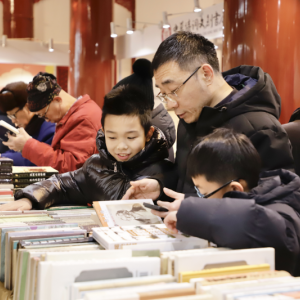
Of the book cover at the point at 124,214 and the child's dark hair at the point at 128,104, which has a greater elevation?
the child's dark hair at the point at 128,104

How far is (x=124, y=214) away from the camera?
142 centimetres

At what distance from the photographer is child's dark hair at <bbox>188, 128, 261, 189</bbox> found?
123cm

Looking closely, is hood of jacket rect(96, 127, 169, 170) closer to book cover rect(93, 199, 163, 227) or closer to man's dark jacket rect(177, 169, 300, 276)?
book cover rect(93, 199, 163, 227)

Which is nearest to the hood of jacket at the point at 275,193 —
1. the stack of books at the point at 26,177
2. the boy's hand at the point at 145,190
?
the boy's hand at the point at 145,190

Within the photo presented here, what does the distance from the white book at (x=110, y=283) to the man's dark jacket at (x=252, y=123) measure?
2.70 feet

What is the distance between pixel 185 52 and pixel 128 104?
1.23ft

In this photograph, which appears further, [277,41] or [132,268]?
[277,41]

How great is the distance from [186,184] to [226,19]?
8.75 ft

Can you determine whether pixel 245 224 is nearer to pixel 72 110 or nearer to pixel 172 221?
pixel 172 221

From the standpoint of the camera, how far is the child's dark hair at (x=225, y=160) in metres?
1.23

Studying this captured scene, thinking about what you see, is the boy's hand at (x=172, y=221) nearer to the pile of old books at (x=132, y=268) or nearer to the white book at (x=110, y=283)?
the pile of old books at (x=132, y=268)

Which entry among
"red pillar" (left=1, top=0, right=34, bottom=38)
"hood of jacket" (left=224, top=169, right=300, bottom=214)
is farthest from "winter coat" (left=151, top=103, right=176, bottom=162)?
"red pillar" (left=1, top=0, right=34, bottom=38)

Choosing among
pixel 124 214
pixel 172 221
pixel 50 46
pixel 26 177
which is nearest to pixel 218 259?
pixel 172 221

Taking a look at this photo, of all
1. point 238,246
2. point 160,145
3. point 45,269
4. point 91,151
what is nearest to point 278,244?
point 238,246
